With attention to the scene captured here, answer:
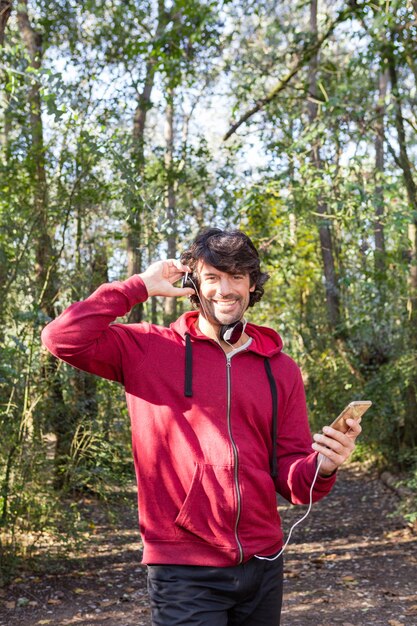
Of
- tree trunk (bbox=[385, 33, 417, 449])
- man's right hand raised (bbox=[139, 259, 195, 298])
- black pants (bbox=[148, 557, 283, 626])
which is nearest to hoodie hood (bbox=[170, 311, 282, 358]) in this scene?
man's right hand raised (bbox=[139, 259, 195, 298])

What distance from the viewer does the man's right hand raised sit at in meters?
3.04

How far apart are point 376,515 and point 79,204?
5417 millimetres

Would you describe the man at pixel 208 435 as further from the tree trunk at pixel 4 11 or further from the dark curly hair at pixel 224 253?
the tree trunk at pixel 4 11

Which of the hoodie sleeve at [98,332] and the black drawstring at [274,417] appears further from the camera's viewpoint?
the black drawstring at [274,417]

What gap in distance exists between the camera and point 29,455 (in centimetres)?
679

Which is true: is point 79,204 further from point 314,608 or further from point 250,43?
point 250,43

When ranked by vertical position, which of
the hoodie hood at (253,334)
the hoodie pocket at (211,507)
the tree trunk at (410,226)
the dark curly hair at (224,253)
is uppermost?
the tree trunk at (410,226)

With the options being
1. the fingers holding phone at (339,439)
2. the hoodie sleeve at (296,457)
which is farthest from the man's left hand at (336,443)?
the hoodie sleeve at (296,457)

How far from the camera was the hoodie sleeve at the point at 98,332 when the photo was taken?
286 cm

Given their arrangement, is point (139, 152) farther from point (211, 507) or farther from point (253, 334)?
point (211, 507)

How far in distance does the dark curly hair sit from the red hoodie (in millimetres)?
239

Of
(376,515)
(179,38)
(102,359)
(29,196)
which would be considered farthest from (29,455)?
(179,38)

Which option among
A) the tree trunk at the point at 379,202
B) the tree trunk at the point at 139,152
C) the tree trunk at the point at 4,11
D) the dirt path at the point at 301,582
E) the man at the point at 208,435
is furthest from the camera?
the tree trunk at the point at 139,152

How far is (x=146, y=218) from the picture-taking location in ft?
33.4
